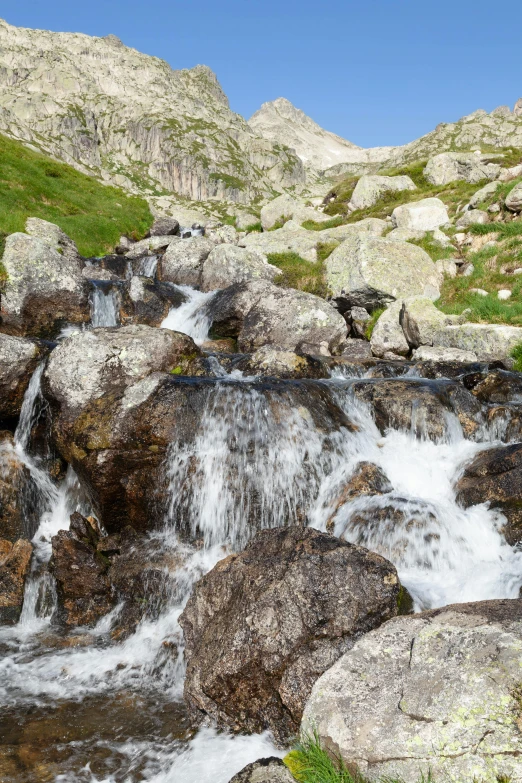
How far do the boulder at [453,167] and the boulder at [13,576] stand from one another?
46423mm

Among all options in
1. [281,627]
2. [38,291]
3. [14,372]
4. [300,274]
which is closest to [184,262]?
[300,274]

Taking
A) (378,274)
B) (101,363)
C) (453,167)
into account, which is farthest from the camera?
(453,167)

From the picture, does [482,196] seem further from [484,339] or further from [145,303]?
[145,303]

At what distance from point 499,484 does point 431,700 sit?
6748mm

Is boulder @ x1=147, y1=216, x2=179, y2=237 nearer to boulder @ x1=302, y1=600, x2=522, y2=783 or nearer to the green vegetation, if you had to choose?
boulder @ x1=302, y1=600, x2=522, y2=783

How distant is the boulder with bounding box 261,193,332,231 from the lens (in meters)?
41.8

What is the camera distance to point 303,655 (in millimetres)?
6230

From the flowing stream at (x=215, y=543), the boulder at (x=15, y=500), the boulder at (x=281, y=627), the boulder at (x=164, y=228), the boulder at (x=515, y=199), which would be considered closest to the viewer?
the boulder at (x=281, y=627)

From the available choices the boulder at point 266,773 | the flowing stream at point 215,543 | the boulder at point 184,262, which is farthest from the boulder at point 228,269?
the boulder at point 266,773

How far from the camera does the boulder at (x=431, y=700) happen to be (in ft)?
13.8

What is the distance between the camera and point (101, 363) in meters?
12.7

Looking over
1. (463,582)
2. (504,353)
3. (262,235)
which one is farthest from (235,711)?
(262,235)

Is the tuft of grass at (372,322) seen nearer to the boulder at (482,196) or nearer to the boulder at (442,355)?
the boulder at (442,355)

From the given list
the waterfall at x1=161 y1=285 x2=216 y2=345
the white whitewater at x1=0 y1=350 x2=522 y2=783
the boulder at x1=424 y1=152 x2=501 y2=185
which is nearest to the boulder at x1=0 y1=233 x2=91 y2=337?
the waterfall at x1=161 y1=285 x2=216 y2=345
